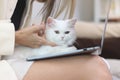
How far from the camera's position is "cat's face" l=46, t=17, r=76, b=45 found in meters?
0.71

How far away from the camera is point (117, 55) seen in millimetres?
1364

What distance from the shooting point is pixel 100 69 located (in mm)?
555

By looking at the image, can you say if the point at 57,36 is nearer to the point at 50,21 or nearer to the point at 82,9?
the point at 50,21

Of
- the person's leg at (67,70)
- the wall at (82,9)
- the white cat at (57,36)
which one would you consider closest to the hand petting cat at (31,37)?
the white cat at (57,36)

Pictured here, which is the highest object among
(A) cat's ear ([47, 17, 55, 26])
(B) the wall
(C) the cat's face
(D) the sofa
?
(A) cat's ear ([47, 17, 55, 26])

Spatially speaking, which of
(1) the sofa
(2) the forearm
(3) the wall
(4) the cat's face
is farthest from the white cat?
(1) the sofa

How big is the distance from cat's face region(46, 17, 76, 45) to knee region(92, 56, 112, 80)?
158mm

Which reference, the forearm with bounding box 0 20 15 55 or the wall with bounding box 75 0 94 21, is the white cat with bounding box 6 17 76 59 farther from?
the wall with bounding box 75 0 94 21

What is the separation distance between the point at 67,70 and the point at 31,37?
20 centimetres

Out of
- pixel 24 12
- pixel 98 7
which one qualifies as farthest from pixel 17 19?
pixel 98 7

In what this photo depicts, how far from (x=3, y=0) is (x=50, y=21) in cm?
16

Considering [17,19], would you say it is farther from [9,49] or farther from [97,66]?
[97,66]

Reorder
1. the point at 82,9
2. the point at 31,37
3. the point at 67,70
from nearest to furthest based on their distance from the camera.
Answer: the point at 67,70 < the point at 31,37 < the point at 82,9

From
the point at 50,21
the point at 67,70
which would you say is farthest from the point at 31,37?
the point at 67,70
